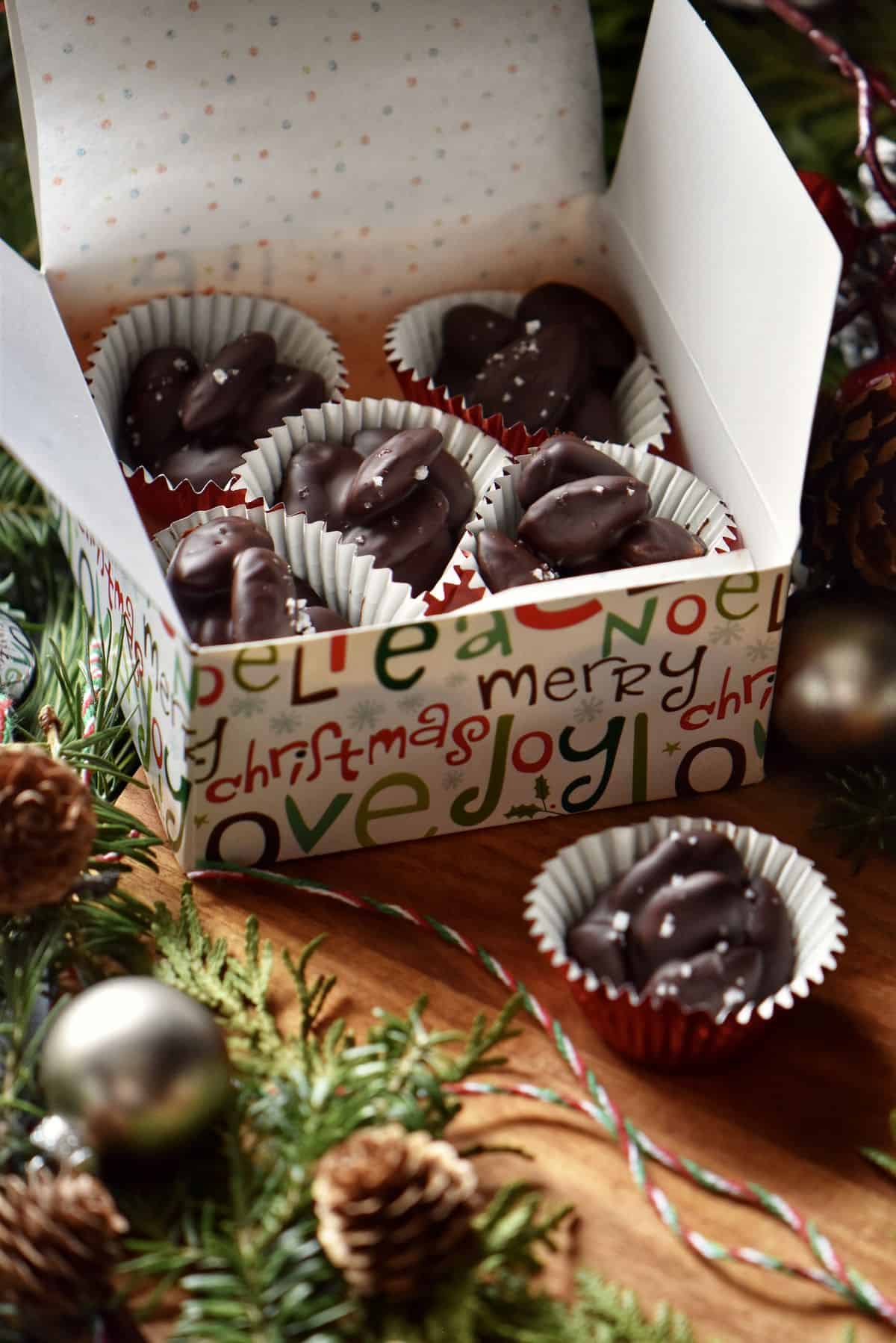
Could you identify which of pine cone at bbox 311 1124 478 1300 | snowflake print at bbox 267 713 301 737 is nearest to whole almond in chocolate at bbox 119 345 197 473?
snowflake print at bbox 267 713 301 737

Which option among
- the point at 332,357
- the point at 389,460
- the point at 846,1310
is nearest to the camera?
the point at 846,1310

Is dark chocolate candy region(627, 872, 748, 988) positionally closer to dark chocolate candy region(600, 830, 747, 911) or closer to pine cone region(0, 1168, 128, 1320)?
dark chocolate candy region(600, 830, 747, 911)

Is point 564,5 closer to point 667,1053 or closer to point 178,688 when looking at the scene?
point 178,688

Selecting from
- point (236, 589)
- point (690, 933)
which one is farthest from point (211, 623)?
point (690, 933)

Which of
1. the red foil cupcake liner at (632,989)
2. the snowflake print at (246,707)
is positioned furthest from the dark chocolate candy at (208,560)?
the red foil cupcake liner at (632,989)

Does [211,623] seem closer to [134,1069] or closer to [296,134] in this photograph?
[134,1069]

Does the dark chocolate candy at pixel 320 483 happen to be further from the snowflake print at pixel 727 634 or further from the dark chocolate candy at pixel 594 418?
the snowflake print at pixel 727 634

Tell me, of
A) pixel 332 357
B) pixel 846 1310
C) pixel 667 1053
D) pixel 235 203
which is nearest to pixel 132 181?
pixel 235 203
